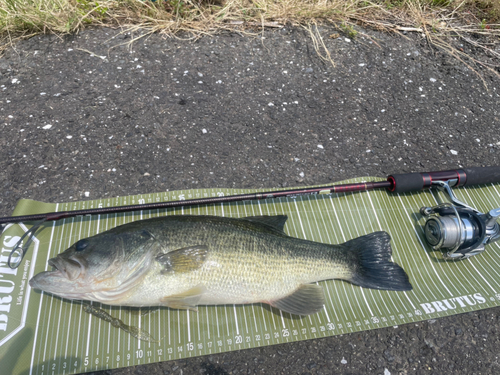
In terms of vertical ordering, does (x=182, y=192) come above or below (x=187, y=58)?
below

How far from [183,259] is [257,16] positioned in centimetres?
406

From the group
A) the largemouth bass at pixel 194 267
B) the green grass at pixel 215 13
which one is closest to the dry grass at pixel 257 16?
the green grass at pixel 215 13

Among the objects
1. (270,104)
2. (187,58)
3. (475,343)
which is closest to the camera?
(475,343)

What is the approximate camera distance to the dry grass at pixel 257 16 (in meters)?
4.25

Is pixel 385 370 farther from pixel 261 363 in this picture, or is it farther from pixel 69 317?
pixel 69 317

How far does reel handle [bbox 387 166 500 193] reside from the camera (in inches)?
116

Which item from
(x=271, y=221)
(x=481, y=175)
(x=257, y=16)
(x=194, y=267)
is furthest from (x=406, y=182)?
(x=257, y=16)

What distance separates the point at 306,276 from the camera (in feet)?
A: 7.85

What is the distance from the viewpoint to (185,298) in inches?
86.4

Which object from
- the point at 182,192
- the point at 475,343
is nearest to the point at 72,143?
the point at 182,192

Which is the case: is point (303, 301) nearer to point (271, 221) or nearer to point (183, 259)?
point (271, 221)

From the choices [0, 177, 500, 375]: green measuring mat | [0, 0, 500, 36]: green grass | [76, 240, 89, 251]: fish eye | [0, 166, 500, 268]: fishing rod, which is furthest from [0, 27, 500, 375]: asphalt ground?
[76, 240, 89, 251]: fish eye

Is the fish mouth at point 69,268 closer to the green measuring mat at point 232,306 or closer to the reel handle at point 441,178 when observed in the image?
the green measuring mat at point 232,306

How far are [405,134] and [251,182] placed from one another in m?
2.01
